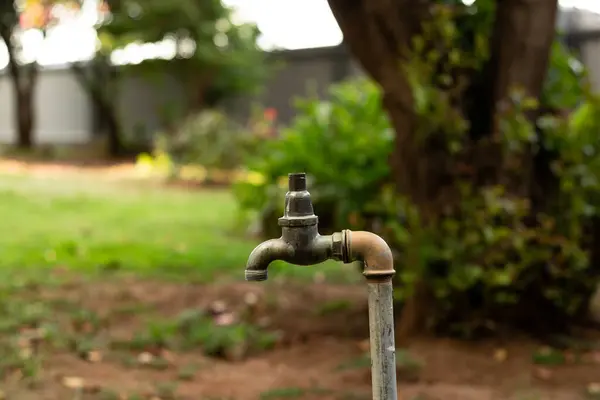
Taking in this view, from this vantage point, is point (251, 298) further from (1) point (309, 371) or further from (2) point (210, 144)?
(2) point (210, 144)

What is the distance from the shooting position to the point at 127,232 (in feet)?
24.6

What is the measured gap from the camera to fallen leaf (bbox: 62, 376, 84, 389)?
3127mm

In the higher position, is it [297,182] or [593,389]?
[297,182]

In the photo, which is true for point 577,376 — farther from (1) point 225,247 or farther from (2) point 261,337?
(1) point 225,247

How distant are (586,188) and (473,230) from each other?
1.97 feet

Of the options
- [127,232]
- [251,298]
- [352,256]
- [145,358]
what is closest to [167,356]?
[145,358]

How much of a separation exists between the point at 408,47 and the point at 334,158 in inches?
79.4

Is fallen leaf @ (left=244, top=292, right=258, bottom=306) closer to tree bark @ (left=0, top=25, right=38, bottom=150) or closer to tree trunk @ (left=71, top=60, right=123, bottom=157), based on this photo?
tree trunk @ (left=71, top=60, right=123, bottom=157)

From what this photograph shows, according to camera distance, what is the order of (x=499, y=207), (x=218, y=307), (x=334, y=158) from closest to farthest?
(x=499, y=207) < (x=218, y=307) < (x=334, y=158)

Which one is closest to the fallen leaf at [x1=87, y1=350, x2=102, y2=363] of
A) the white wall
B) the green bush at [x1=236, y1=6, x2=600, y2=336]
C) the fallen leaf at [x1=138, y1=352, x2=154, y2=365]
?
the fallen leaf at [x1=138, y1=352, x2=154, y2=365]

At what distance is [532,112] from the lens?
11.8ft

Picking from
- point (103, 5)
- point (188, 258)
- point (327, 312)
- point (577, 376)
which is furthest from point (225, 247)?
point (103, 5)

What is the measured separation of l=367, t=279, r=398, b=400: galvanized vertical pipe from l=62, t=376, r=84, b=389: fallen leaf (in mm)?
1766

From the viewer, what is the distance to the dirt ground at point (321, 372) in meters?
3.05
